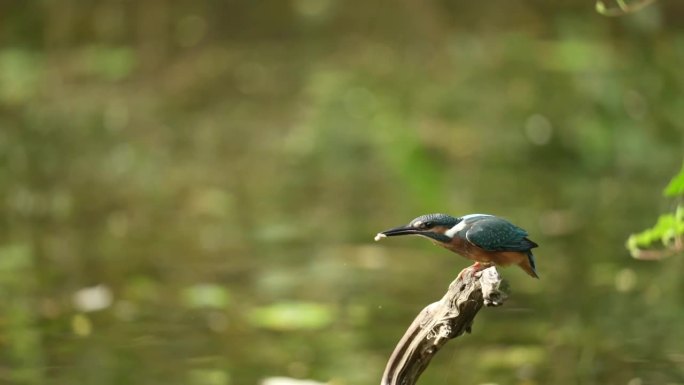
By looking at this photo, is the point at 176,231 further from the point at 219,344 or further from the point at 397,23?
the point at 397,23

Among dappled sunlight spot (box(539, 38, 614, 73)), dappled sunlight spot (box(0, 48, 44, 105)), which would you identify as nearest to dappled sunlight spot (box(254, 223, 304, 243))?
dappled sunlight spot (box(0, 48, 44, 105))

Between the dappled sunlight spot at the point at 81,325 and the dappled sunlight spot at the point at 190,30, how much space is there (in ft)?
16.6

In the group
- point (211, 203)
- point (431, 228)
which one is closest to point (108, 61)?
point (211, 203)

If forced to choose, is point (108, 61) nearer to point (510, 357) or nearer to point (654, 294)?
point (654, 294)

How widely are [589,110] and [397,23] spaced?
104 inches

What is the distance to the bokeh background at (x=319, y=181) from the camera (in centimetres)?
377

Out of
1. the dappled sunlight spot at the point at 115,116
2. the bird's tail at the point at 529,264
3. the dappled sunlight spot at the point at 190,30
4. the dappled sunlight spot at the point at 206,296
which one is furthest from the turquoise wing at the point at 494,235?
the dappled sunlight spot at the point at 190,30

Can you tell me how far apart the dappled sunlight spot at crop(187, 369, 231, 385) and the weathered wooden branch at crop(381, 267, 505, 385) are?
40.4 inches

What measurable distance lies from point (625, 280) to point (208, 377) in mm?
1765

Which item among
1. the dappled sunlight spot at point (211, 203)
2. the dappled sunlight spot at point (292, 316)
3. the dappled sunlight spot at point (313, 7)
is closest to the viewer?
the dappled sunlight spot at point (292, 316)

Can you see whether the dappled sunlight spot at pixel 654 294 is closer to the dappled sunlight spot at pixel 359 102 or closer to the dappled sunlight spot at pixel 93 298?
the dappled sunlight spot at pixel 93 298

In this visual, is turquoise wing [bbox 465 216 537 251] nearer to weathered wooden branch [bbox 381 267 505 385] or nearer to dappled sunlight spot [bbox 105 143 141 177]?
weathered wooden branch [bbox 381 267 505 385]

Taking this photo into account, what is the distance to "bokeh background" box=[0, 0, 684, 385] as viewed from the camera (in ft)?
12.4

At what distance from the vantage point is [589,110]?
7.30 meters
